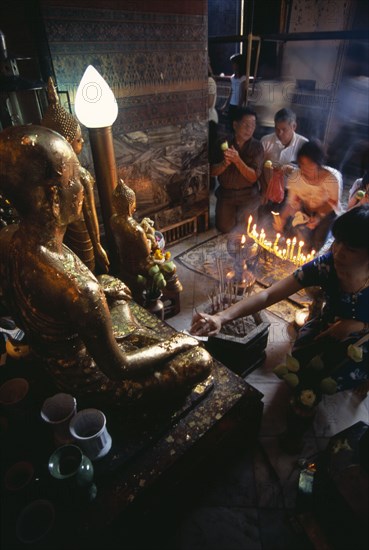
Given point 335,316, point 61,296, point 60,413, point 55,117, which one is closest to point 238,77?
point 55,117

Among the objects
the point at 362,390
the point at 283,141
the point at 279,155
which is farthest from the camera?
the point at 279,155

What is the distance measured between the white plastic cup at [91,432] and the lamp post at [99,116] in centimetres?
228

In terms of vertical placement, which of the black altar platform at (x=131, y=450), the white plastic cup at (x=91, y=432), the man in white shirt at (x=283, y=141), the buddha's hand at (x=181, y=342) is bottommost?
the black altar platform at (x=131, y=450)

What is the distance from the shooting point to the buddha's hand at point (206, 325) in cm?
280

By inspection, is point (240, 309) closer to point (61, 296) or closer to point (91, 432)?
point (91, 432)

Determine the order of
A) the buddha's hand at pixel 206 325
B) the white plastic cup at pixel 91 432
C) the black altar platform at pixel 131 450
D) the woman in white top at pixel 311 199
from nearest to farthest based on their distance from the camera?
the black altar platform at pixel 131 450 → the white plastic cup at pixel 91 432 → the buddha's hand at pixel 206 325 → the woman in white top at pixel 311 199

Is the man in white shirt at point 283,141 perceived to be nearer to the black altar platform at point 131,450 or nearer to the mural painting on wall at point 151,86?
the mural painting on wall at point 151,86

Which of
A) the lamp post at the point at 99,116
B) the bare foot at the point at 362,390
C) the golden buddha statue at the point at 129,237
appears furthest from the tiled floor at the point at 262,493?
the lamp post at the point at 99,116

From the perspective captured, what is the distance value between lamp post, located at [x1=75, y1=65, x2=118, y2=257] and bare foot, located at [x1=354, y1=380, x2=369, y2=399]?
3244 mm

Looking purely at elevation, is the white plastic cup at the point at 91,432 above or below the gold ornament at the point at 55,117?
below

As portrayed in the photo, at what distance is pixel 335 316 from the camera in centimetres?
305

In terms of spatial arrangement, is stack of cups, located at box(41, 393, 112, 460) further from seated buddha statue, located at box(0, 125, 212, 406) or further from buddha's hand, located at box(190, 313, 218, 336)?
buddha's hand, located at box(190, 313, 218, 336)

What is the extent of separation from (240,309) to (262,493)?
4.81 feet

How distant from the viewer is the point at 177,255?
5594 mm
